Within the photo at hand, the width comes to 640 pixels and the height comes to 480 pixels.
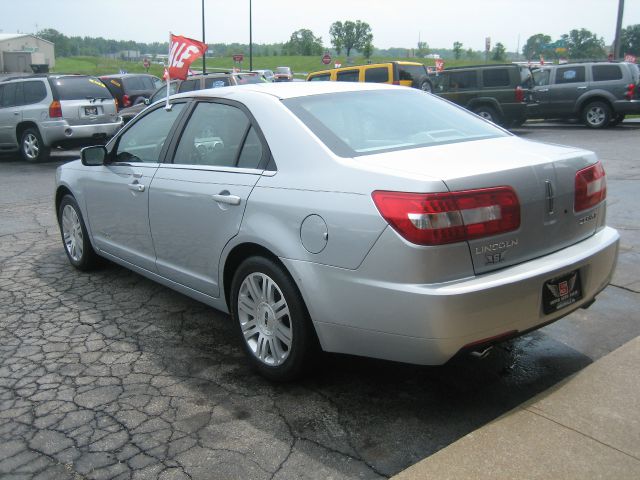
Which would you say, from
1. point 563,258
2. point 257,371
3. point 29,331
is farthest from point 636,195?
point 29,331

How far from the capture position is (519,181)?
306 cm

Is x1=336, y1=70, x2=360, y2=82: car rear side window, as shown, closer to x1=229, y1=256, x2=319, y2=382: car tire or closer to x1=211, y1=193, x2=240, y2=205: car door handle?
x1=211, y1=193, x2=240, y2=205: car door handle

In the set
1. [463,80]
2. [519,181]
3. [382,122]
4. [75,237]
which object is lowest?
[75,237]

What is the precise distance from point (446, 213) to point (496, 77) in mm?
16520

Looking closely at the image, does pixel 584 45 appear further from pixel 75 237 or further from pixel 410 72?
pixel 75 237

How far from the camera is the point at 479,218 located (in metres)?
2.92

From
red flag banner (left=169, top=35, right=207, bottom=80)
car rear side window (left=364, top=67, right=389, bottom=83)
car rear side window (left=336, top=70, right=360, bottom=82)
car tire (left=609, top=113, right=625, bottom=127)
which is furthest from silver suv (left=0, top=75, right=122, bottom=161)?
car tire (left=609, top=113, right=625, bottom=127)

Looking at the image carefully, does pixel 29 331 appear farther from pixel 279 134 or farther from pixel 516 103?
pixel 516 103

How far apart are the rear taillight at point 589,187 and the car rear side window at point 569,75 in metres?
16.9

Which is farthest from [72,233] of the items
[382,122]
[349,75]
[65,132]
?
[349,75]

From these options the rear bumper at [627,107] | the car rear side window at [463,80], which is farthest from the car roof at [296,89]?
the rear bumper at [627,107]

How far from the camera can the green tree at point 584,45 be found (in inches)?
2982

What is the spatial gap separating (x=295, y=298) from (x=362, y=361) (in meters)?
0.82

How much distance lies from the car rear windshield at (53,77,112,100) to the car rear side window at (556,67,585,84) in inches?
494
